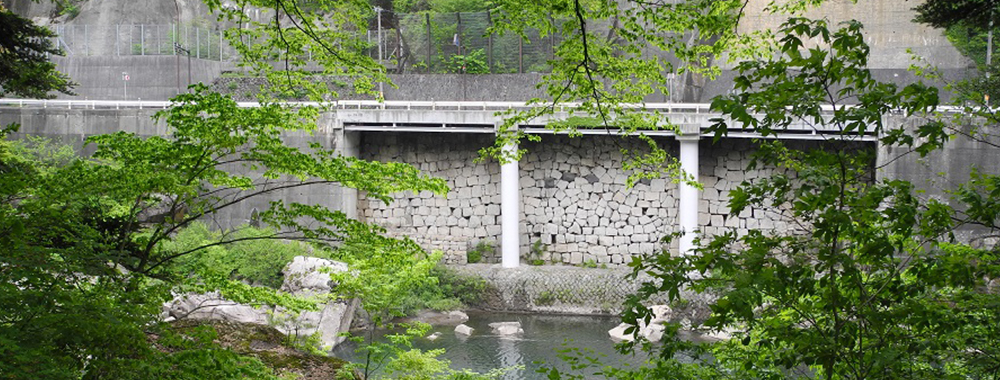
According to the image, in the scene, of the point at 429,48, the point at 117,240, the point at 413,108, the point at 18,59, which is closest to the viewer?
the point at 117,240

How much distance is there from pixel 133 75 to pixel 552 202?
12965mm

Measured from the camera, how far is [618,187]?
22.8 meters

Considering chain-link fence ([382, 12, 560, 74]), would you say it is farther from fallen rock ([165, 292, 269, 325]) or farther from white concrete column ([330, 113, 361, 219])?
fallen rock ([165, 292, 269, 325])

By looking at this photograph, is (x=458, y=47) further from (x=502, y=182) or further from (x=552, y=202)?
(x=502, y=182)

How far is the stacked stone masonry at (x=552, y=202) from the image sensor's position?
22.4m

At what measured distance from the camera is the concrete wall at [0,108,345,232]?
22.4 metres

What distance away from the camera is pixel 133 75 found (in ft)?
90.5

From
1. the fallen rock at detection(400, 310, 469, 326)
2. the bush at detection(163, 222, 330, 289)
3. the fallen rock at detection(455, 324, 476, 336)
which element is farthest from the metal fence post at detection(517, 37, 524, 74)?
the fallen rock at detection(455, 324, 476, 336)

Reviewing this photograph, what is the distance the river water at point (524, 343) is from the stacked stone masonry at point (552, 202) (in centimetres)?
275

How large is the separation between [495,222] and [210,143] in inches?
637

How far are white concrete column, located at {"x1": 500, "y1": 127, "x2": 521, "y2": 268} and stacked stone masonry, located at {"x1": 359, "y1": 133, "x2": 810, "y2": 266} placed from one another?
2.93 ft

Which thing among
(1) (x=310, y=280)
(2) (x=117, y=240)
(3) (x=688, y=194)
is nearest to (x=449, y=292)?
(1) (x=310, y=280)

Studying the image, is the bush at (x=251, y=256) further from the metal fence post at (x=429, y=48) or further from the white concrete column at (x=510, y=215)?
the metal fence post at (x=429, y=48)

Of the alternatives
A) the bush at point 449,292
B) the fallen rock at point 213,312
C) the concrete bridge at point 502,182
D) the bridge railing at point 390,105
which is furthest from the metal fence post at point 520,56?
the fallen rock at point 213,312
